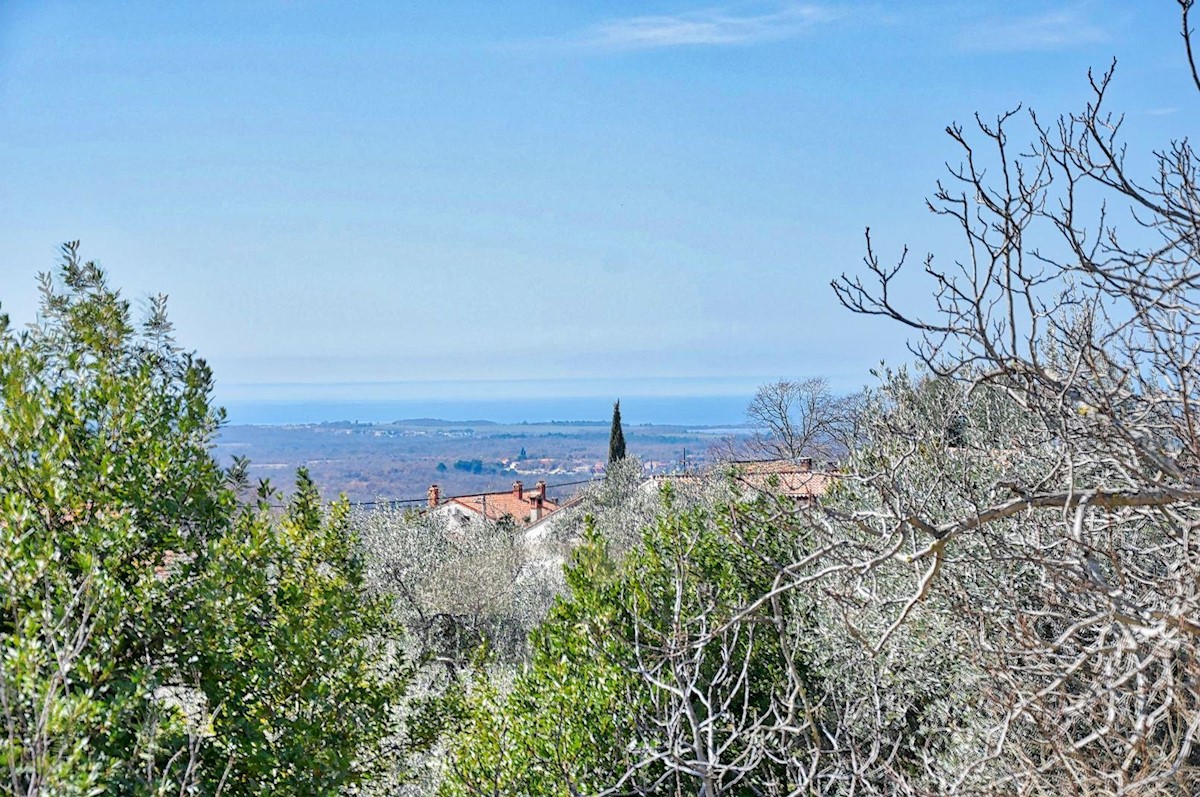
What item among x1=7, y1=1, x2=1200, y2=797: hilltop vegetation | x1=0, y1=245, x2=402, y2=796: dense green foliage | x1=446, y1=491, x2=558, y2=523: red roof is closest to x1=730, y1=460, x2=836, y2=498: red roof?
x1=7, y1=1, x2=1200, y2=797: hilltop vegetation

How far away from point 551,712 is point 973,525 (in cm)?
617

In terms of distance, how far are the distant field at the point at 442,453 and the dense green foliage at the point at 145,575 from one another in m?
30.8

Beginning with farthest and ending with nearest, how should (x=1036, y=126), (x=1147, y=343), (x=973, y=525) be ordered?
(x=1147, y=343), (x=1036, y=126), (x=973, y=525)

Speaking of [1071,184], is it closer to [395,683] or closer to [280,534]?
[280,534]

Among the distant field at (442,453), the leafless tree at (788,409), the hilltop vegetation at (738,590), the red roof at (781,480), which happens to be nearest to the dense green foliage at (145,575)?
the hilltop vegetation at (738,590)

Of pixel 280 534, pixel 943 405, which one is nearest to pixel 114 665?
pixel 280 534

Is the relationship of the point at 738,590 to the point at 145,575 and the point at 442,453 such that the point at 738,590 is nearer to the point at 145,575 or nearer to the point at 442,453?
the point at 145,575

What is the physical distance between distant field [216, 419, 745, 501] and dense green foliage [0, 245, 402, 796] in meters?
30.8

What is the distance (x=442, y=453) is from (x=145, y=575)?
98539mm

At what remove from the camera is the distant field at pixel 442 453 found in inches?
2611

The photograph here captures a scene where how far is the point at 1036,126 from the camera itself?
15.7 feet

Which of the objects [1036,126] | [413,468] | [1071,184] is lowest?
[413,468]

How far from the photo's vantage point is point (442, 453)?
340ft

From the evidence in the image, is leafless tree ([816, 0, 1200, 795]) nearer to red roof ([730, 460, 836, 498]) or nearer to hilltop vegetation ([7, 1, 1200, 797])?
hilltop vegetation ([7, 1, 1200, 797])
